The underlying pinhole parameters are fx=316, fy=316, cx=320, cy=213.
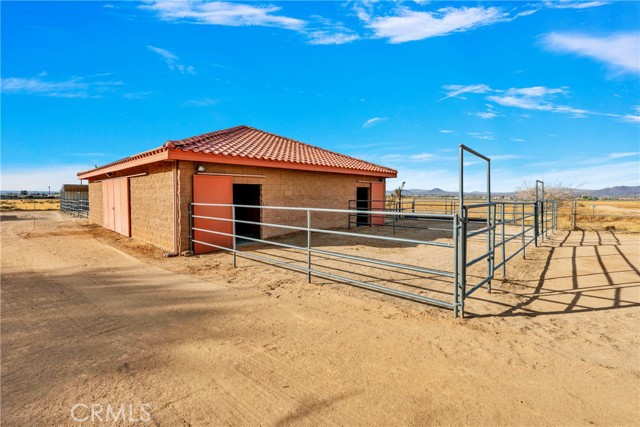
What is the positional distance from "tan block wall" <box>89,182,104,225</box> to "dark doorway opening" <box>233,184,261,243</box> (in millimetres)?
6521

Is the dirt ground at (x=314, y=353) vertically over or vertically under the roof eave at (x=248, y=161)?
under

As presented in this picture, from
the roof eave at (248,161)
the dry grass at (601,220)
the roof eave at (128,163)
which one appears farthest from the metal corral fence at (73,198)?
the dry grass at (601,220)

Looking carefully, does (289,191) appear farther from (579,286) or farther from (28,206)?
(28,206)

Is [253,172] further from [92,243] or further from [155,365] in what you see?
[155,365]

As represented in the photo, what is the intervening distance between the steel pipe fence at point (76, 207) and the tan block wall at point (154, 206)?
447 inches

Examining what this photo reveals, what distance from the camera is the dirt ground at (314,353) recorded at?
2.08 meters

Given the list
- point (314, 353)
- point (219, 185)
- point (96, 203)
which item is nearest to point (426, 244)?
point (314, 353)

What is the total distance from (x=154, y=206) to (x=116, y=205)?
4.22 metres

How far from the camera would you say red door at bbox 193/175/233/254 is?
299 inches

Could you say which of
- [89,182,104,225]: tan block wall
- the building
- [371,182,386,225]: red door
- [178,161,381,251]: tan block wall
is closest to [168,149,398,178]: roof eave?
the building

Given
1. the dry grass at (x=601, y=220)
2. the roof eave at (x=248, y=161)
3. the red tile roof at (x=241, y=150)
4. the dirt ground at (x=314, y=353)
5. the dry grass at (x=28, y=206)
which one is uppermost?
the red tile roof at (x=241, y=150)

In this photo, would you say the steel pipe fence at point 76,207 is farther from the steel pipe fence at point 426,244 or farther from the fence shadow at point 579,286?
the fence shadow at point 579,286

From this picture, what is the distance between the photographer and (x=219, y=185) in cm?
804

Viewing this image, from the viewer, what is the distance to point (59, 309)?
151 inches
